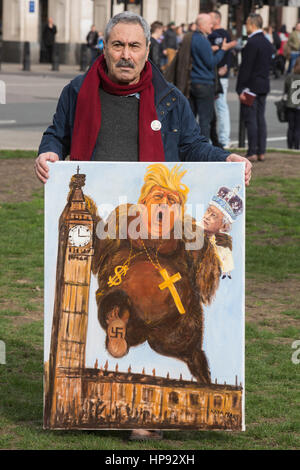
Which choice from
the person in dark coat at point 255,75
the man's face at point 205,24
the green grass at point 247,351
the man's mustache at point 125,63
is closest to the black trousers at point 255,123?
the person in dark coat at point 255,75

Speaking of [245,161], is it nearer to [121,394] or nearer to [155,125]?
[155,125]

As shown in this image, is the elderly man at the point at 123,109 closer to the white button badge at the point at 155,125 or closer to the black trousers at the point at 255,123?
the white button badge at the point at 155,125

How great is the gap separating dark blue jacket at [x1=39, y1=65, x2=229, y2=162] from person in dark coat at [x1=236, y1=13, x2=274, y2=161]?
372 inches

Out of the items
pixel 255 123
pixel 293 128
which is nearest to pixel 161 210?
pixel 255 123

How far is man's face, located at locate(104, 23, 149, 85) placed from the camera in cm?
479

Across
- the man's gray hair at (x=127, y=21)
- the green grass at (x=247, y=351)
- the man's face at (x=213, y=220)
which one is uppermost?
the man's gray hair at (x=127, y=21)

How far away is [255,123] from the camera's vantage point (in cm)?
1452

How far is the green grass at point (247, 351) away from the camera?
4914 mm

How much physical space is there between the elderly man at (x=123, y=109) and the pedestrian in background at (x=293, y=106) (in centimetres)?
A: 1175

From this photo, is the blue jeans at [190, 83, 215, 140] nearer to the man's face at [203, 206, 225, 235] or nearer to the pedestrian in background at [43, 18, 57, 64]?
the man's face at [203, 206, 225, 235]

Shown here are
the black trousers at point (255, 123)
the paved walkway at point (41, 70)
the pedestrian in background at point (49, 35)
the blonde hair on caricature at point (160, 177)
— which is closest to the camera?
the blonde hair on caricature at point (160, 177)

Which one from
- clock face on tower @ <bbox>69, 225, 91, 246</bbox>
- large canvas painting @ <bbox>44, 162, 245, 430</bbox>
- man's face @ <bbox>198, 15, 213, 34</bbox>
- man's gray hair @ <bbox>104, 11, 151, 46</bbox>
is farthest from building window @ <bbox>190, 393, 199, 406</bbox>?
man's face @ <bbox>198, 15, 213, 34</bbox>

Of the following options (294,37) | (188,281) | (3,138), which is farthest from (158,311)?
(294,37)
